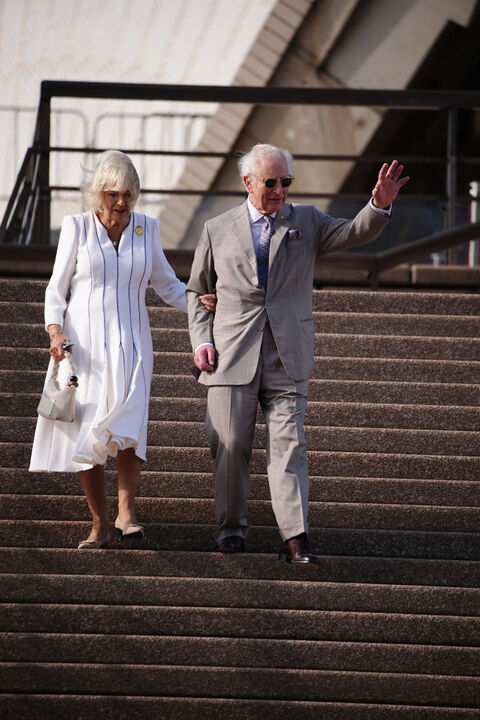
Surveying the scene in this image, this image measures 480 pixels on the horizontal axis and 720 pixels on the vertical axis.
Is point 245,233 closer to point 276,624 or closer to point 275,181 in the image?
point 275,181

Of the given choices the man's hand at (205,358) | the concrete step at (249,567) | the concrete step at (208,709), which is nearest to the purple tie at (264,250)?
the man's hand at (205,358)

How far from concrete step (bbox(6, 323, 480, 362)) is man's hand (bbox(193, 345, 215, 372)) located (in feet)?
6.18

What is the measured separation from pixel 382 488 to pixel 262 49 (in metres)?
8.88

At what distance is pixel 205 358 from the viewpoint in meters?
5.34

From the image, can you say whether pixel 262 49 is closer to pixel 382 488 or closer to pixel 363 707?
pixel 382 488

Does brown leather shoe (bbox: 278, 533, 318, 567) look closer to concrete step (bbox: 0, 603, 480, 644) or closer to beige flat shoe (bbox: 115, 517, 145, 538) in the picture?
concrete step (bbox: 0, 603, 480, 644)

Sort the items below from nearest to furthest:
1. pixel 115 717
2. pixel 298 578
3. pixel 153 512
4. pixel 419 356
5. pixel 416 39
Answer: pixel 115 717
pixel 298 578
pixel 153 512
pixel 419 356
pixel 416 39

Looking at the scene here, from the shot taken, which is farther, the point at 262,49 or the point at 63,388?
the point at 262,49

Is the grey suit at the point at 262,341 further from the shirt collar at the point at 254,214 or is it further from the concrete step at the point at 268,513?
the concrete step at the point at 268,513

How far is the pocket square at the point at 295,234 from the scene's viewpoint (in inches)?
208

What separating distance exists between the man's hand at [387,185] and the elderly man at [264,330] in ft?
0.04

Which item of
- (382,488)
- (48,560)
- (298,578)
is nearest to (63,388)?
(48,560)

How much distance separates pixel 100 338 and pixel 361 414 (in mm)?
1777

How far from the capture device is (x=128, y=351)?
5293 mm
